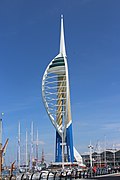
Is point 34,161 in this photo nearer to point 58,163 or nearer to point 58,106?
point 58,163

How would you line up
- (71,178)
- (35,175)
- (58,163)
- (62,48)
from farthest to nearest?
(62,48)
(58,163)
(71,178)
(35,175)

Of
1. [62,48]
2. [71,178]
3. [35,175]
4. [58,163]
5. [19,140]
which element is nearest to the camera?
[35,175]

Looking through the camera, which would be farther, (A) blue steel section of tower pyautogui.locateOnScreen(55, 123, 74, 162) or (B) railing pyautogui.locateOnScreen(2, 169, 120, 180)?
(A) blue steel section of tower pyautogui.locateOnScreen(55, 123, 74, 162)

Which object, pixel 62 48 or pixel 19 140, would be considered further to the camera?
pixel 62 48

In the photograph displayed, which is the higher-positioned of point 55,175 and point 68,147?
point 68,147

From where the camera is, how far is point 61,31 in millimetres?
99562

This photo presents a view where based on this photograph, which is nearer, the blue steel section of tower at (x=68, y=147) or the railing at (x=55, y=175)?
the railing at (x=55, y=175)

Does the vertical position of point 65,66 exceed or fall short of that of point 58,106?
it exceeds it

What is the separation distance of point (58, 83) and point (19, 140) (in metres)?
21.0

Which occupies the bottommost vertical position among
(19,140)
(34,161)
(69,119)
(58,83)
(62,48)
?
(34,161)

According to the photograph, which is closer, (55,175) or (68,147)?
(55,175)

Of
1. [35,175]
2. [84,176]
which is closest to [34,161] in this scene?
[84,176]

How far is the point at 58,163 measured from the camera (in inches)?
3492

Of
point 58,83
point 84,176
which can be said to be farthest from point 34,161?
point 84,176
